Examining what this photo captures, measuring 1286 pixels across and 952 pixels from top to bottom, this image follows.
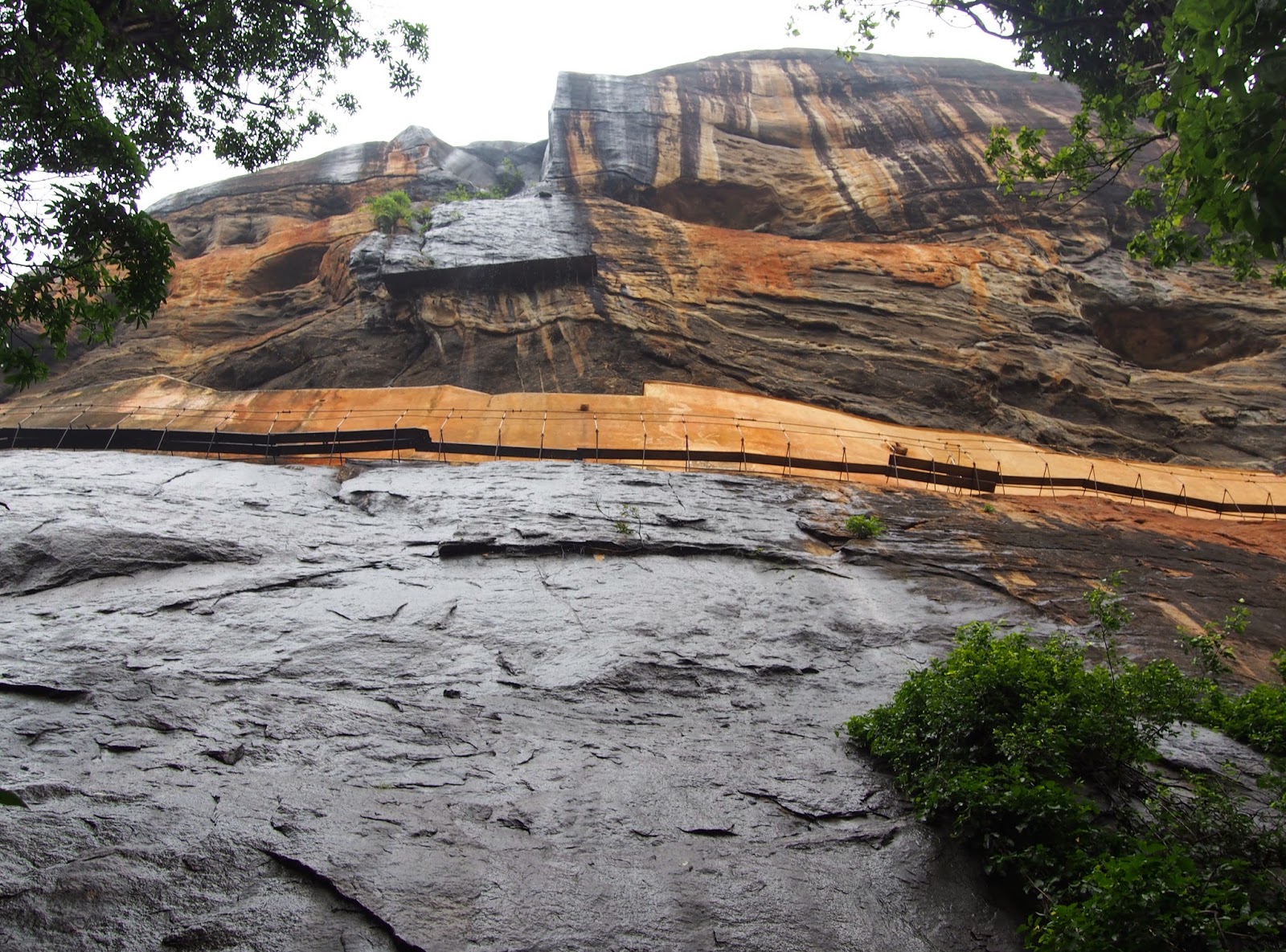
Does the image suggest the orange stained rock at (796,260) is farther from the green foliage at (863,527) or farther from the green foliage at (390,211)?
the green foliage at (863,527)

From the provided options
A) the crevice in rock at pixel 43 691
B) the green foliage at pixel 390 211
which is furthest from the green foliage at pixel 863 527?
the green foliage at pixel 390 211

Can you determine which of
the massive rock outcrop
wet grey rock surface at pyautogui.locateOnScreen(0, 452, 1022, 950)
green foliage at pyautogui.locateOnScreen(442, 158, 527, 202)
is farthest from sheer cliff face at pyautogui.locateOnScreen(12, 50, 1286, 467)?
Result: wet grey rock surface at pyautogui.locateOnScreen(0, 452, 1022, 950)

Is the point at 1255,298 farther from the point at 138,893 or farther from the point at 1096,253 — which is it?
the point at 138,893

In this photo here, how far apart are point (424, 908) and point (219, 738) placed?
2414mm

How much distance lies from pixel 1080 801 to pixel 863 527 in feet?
22.3

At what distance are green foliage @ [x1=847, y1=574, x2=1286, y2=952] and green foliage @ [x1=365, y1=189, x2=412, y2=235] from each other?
67.7ft

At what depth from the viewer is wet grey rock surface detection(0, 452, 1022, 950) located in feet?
15.5

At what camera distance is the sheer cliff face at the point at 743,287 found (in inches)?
779

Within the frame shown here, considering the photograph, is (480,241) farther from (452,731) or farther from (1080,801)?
(1080,801)

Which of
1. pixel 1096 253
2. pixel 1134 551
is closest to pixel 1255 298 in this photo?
pixel 1096 253

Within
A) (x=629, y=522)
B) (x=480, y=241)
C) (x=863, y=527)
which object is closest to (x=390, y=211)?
(x=480, y=241)

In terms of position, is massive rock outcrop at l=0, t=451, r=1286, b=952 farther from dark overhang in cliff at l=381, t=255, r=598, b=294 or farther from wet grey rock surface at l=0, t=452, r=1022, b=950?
dark overhang in cliff at l=381, t=255, r=598, b=294

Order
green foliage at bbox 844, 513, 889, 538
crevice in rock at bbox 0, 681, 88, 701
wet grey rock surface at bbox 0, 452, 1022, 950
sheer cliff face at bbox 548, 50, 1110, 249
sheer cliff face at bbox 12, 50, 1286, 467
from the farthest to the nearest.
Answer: sheer cliff face at bbox 548, 50, 1110, 249 < sheer cliff face at bbox 12, 50, 1286, 467 < green foliage at bbox 844, 513, 889, 538 < crevice in rock at bbox 0, 681, 88, 701 < wet grey rock surface at bbox 0, 452, 1022, 950

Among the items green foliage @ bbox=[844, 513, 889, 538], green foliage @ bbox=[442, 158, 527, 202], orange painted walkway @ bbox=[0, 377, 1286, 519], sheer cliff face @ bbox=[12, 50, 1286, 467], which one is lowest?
green foliage @ bbox=[844, 513, 889, 538]
